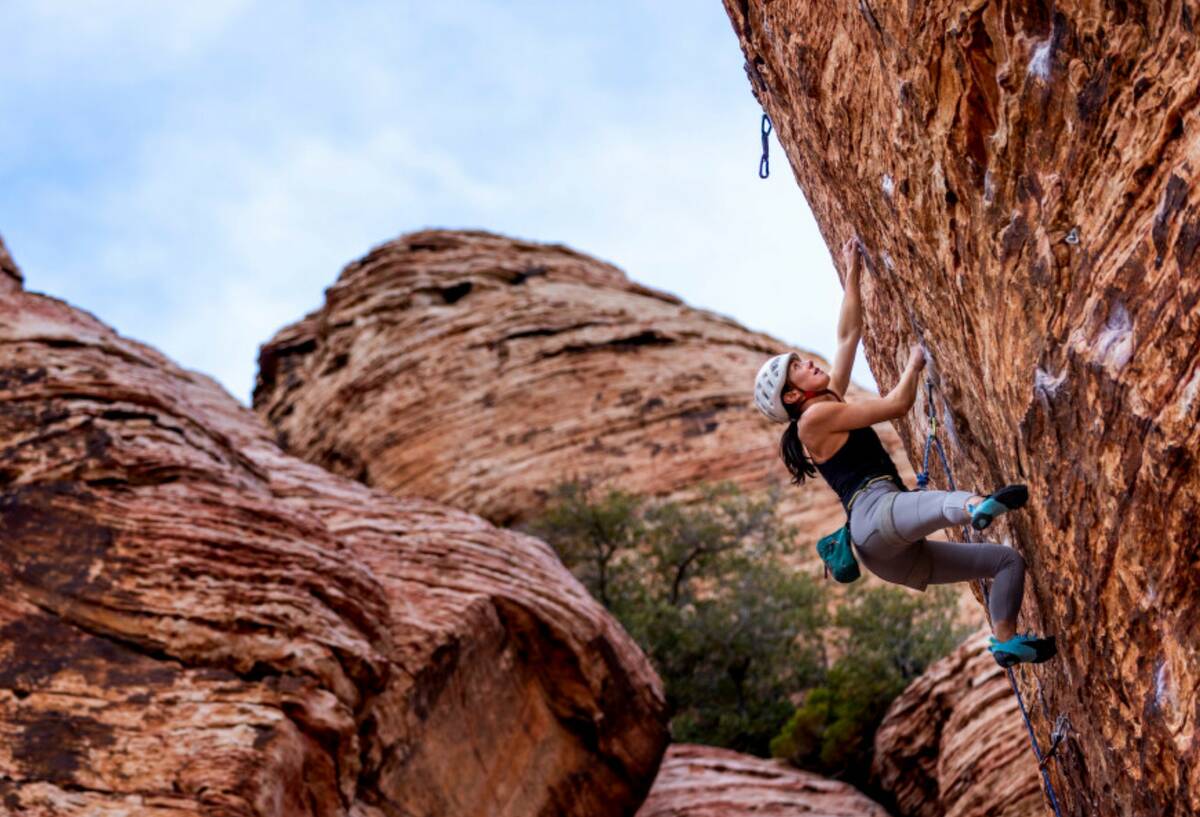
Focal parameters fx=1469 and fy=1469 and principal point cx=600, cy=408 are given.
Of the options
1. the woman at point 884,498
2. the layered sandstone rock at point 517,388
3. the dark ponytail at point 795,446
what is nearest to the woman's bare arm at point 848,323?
the woman at point 884,498

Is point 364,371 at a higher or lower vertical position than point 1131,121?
higher

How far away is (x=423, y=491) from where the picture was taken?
31781mm

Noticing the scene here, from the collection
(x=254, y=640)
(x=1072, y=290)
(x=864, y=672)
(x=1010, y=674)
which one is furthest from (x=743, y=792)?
(x=1072, y=290)

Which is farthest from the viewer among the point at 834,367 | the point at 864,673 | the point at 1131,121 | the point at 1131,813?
the point at 864,673

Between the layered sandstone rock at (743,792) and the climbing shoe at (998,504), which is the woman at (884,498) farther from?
the layered sandstone rock at (743,792)

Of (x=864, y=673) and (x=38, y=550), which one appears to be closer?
(x=38, y=550)

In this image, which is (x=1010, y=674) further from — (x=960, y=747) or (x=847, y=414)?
(x=960, y=747)

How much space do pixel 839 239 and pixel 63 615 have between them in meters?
7.08

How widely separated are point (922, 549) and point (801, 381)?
1.26 metres

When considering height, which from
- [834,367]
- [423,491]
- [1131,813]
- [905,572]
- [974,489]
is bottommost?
[1131,813]

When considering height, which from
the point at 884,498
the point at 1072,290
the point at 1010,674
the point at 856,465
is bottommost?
the point at 1010,674

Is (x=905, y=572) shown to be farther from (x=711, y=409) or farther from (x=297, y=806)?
(x=711, y=409)

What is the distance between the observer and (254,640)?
12.5 meters

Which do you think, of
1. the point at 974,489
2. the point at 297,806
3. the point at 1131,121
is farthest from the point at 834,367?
the point at 297,806
